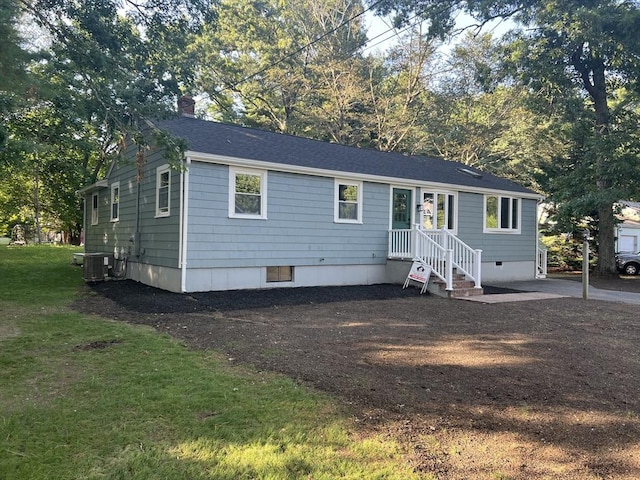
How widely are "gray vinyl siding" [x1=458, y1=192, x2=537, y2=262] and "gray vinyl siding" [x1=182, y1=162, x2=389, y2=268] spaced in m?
3.07

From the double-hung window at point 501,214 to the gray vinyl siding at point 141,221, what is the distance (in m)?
9.89

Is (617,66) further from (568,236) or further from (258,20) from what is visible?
(258,20)

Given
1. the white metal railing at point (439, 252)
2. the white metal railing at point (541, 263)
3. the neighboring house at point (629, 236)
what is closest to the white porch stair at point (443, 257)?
the white metal railing at point (439, 252)

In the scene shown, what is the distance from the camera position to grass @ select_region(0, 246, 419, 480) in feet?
8.70

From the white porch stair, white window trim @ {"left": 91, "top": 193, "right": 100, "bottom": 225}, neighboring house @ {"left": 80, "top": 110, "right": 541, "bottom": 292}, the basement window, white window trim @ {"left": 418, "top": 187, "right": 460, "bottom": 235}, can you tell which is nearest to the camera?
neighboring house @ {"left": 80, "top": 110, "right": 541, "bottom": 292}

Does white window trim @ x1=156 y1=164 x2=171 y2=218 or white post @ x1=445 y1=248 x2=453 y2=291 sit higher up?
white window trim @ x1=156 y1=164 x2=171 y2=218

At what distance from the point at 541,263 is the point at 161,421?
1646cm

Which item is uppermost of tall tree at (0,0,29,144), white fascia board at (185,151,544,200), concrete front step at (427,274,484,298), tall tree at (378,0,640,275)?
tall tree at (378,0,640,275)

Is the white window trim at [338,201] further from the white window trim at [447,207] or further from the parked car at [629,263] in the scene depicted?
the parked car at [629,263]

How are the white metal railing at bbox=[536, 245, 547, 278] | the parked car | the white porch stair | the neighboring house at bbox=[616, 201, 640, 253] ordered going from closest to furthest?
the white porch stair, the white metal railing at bbox=[536, 245, 547, 278], the parked car, the neighboring house at bbox=[616, 201, 640, 253]

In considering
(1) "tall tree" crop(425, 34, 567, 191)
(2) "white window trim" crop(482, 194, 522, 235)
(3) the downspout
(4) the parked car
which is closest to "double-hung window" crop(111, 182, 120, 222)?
(3) the downspout

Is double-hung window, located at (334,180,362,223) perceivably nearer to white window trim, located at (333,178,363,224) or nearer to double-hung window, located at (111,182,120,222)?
white window trim, located at (333,178,363,224)

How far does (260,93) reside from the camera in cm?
2742

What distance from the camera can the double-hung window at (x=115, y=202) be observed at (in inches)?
556
